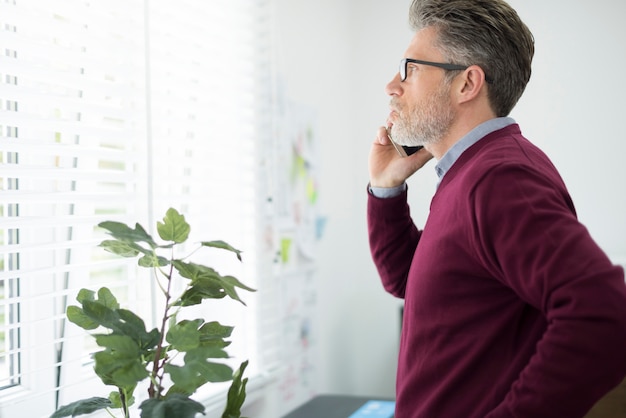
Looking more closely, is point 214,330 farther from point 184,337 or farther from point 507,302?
point 507,302

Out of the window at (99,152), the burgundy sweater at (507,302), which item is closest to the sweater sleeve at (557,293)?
the burgundy sweater at (507,302)

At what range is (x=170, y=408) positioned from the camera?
977 mm

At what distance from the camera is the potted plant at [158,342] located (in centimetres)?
97

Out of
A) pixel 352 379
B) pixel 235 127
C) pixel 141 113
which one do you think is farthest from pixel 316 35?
pixel 352 379

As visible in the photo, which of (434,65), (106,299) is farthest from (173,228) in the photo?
(434,65)

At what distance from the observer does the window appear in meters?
1.36

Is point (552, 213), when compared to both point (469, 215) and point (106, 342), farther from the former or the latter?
point (106, 342)

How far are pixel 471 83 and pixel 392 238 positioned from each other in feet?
1.38

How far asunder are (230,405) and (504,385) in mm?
480

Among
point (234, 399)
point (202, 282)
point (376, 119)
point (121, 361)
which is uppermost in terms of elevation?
point (376, 119)

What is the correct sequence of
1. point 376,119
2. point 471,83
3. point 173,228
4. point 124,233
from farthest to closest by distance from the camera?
point 376,119, point 471,83, point 173,228, point 124,233

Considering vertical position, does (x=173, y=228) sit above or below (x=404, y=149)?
below

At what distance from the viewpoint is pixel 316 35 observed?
269cm

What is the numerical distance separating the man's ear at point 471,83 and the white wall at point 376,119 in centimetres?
124
